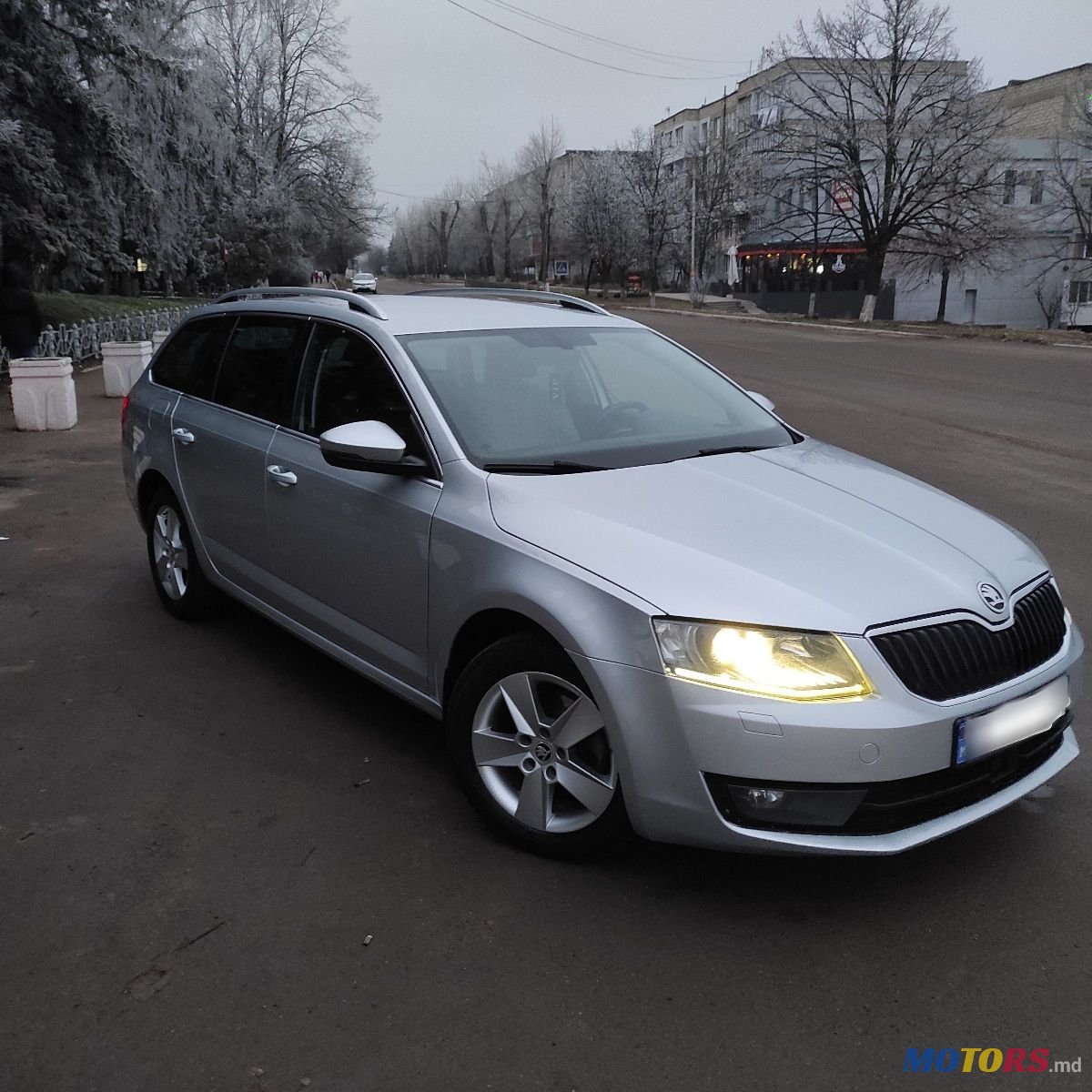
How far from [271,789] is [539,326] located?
2.10 metres

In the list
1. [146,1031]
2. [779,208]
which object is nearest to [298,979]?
[146,1031]

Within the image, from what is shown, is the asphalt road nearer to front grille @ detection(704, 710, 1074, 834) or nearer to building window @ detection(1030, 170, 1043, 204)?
front grille @ detection(704, 710, 1074, 834)

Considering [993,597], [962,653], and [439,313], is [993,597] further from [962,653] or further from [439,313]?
[439,313]

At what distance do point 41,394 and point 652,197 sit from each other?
6074cm

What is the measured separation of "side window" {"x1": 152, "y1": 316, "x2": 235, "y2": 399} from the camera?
17.9 ft

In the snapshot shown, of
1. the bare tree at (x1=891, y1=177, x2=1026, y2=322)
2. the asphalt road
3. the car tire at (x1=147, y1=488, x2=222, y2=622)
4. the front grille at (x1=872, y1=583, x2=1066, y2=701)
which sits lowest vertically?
the asphalt road

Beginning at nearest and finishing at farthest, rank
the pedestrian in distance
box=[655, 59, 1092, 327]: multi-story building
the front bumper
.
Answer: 1. the front bumper
2. the pedestrian in distance
3. box=[655, 59, 1092, 327]: multi-story building

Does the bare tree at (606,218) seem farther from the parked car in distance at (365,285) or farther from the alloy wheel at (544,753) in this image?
the alloy wheel at (544,753)

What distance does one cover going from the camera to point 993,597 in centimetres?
315

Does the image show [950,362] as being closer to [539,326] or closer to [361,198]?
[539,326]

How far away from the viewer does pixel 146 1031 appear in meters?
2.66

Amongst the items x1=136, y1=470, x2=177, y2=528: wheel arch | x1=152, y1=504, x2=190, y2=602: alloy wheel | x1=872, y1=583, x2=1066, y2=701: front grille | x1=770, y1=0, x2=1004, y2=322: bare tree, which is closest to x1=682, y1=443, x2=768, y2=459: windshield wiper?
x1=872, y1=583, x2=1066, y2=701: front grille

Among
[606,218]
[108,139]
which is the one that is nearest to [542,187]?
[606,218]

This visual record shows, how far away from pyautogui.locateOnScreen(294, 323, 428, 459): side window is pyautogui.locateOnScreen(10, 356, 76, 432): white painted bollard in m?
9.86
